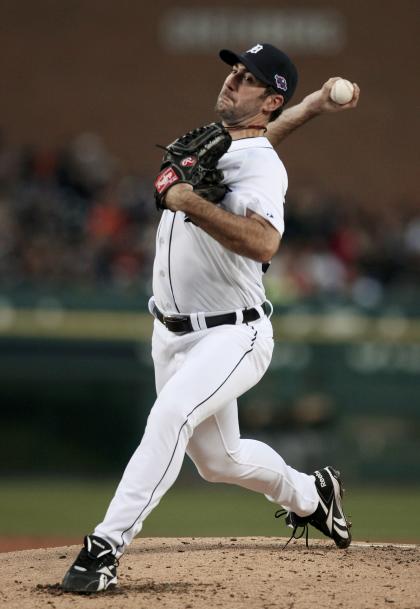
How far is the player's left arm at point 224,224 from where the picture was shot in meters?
3.81

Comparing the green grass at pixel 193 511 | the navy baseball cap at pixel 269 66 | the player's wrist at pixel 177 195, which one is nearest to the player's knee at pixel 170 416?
the player's wrist at pixel 177 195

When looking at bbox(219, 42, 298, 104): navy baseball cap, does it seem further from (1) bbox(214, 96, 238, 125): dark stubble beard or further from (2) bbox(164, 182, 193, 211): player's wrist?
(2) bbox(164, 182, 193, 211): player's wrist

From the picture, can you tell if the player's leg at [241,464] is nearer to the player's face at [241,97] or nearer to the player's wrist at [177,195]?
the player's wrist at [177,195]

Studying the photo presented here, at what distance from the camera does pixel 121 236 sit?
429 inches

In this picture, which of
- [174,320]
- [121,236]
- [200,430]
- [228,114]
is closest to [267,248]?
[174,320]

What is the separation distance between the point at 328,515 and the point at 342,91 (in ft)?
5.78

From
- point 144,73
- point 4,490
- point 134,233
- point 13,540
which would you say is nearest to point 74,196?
point 134,233

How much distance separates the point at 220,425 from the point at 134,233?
696cm

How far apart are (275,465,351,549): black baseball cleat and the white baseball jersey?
3.20 ft

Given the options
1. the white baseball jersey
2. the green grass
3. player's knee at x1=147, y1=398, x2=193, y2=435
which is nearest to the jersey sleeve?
the white baseball jersey

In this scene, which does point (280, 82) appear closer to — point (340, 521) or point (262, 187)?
point (262, 187)

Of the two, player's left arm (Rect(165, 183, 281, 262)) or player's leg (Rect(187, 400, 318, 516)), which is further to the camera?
player's leg (Rect(187, 400, 318, 516))

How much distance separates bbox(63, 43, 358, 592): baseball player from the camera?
385 cm

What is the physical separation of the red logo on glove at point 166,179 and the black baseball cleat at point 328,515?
1.53m
